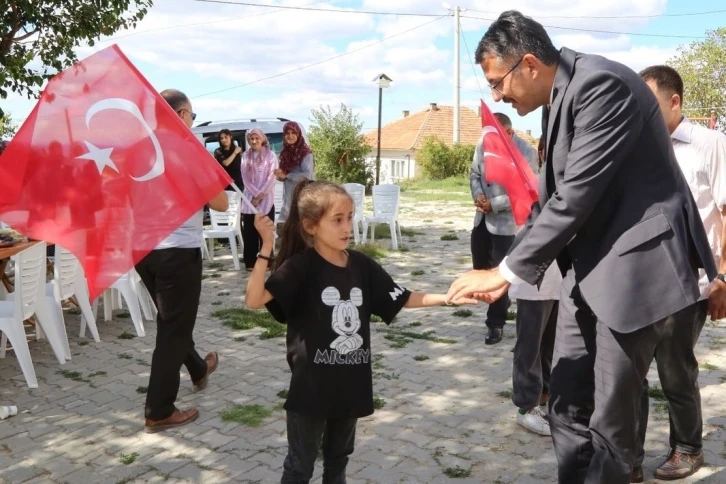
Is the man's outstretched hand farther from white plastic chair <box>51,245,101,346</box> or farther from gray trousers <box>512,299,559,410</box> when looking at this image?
white plastic chair <box>51,245,101,346</box>

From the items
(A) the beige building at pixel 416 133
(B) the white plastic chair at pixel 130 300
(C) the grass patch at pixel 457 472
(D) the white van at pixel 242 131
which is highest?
(A) the beige building at pixel 416 133

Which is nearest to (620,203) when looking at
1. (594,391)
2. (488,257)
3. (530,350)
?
(594,391)

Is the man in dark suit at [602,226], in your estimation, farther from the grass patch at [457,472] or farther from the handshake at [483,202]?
the handshake at [483,202]

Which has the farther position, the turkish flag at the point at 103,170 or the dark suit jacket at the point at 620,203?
the turkish flag at the point at 103,170

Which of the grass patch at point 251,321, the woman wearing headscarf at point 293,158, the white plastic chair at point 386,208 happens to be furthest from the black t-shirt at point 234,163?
the grass patch at point 251,321

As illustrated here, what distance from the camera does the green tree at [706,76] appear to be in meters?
31.0

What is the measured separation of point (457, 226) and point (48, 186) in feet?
41.4

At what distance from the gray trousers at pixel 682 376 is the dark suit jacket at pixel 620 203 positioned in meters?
0.45

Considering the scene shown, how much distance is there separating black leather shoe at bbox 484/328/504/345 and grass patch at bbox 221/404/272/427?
2.42 meters

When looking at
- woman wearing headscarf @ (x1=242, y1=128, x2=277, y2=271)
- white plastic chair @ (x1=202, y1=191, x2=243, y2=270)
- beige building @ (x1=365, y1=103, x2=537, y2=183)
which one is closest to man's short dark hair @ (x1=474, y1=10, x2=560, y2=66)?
woman wearing headscarf @ (x1=242, y1=128, x2=277, y2=271)

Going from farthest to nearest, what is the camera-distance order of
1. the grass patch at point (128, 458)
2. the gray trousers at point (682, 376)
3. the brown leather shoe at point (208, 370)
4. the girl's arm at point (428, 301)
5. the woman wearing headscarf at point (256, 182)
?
1. the woman wearing headscarf at point (256, 182)
2. the brown leather shoe at point (208, 370)
3. the grass patch at point (128, 458)
4. the gray trousers at point (682, 376)
5. the girl's arm at point (428, 301)

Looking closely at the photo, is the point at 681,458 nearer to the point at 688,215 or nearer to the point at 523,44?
the point at 688,215

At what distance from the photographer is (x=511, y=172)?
4027 mm

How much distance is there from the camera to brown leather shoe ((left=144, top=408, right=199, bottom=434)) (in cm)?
436
